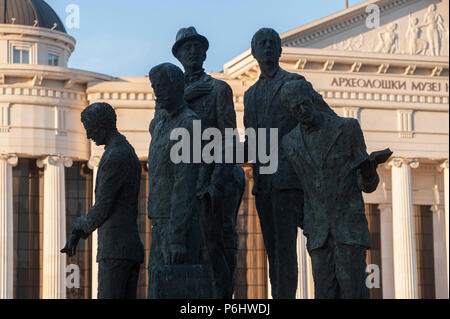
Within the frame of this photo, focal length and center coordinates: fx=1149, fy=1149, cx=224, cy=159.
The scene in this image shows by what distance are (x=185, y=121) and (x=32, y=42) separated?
39304mm

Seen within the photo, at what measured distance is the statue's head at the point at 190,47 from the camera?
13.6 metres

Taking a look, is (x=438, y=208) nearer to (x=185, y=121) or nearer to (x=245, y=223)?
(x=245, y=223)

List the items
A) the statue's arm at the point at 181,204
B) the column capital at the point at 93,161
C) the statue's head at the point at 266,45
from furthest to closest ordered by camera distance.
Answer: the column capital at the point at 93,161
the statue's head at the point at 266,45
the statue's arm at the point at 181,204

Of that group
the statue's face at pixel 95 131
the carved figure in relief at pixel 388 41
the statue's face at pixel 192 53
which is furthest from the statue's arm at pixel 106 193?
the carved figure in relief at pixel 388 41

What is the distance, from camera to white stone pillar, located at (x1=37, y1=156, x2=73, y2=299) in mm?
44000

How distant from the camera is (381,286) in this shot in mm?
49875

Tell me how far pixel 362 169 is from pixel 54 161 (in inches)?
1393

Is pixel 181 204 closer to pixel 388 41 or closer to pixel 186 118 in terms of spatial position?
pixel 186 118

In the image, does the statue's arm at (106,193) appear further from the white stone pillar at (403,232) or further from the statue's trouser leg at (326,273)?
the white stone pillar at (403,232)

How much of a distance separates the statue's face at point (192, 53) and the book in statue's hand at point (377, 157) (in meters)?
3.45

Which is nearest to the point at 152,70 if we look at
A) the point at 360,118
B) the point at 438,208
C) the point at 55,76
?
the point at 55,76

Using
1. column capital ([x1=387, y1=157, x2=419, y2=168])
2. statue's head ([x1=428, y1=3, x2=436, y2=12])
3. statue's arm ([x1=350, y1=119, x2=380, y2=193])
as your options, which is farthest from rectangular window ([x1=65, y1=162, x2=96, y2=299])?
statue's arm ([x1=350, y1=119, x2=380, y2=193])
